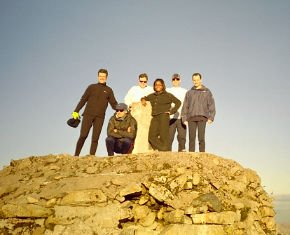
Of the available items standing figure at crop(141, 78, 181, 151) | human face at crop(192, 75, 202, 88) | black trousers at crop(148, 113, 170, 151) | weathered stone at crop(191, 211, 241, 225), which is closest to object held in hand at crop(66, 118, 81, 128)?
standing figure at crop(141, 78, 181, 151)

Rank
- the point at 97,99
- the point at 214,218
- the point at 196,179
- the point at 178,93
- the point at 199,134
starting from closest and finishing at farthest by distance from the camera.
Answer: the point at 214,218, the point at 196,179, the point at 199,134, the point at 97,99, the point at 178,93

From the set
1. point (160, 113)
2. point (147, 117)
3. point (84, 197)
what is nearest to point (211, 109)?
point (160, 113)

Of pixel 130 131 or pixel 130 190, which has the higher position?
pixel 130 131

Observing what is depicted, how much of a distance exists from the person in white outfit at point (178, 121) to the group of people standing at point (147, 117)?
0.11 ft

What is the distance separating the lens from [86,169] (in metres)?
9.16

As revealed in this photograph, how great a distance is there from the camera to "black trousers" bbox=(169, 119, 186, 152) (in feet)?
37.0

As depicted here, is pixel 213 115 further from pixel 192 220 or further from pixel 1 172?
pixel 1 172

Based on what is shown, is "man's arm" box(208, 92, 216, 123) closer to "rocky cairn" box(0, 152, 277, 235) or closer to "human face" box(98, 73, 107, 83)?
"rocky cairn" box(0, 152, 277, 235)

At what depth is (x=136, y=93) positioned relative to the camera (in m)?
11.4

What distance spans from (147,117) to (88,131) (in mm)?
2023

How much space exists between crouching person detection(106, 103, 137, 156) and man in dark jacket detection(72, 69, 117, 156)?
40cm

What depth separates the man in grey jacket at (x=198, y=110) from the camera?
34.4 feet

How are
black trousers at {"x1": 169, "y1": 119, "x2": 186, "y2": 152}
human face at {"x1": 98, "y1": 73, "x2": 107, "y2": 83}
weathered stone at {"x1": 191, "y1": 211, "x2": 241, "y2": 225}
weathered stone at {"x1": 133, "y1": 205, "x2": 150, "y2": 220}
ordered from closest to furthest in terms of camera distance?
weathered stone at {"x1": 191, "y1": 211, "x2": 241, "y2": 225}
weathered stone at {"x1": 133, "y1": 205, "x2": 150, "y2": 220}
human face at {"x1": 98, "y1": 73, "x2": 107, "y2": 83}
black trousers at {"x1": 169, "y1": 119, "x2": 186, "y2": 152}

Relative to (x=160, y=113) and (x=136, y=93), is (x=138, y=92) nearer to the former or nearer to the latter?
(x=136, y=93)
